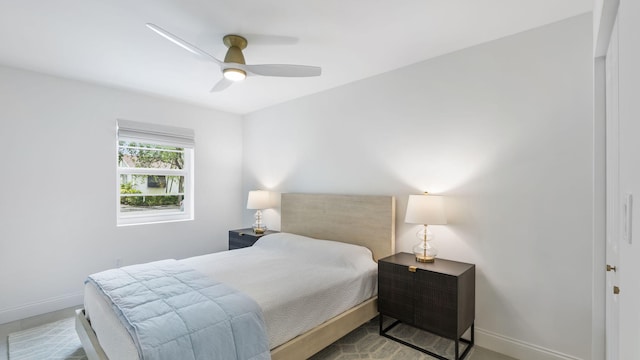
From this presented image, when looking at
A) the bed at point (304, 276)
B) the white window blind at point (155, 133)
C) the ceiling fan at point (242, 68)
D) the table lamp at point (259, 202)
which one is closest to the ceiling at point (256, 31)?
the ceiling fan at point (242, 68)

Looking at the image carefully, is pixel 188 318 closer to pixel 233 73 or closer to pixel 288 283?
pixel 288 283

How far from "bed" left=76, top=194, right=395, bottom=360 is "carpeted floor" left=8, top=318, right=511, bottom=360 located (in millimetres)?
170

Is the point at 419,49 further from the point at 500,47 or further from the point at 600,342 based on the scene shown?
the point at 600,342

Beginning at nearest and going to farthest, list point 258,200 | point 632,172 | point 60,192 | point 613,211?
point 632,172 < point 613,211 < point 60,192 < point 258,200

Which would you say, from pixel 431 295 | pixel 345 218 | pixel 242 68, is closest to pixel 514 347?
pixel 431 295

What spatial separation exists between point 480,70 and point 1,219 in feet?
15.2

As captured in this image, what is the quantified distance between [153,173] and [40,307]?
1.81 metres

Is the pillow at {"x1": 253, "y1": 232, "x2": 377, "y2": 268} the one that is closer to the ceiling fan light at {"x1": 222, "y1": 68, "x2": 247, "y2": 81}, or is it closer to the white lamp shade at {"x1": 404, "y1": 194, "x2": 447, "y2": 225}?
the white lamp shade at {"x1": 404, "y1": 194, "x2": 447, "y2": 225}

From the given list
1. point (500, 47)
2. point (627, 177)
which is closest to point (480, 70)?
point (500, 47)

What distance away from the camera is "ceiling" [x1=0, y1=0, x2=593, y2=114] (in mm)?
1926

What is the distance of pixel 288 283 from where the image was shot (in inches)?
86.0

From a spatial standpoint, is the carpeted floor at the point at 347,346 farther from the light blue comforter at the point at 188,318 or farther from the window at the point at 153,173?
the window at the point at 153,173

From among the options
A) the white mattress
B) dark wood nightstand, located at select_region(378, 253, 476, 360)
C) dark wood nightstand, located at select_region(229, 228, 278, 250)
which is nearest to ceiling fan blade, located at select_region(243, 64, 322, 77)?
the white mattress

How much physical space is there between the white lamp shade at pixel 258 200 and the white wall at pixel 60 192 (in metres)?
1.14
